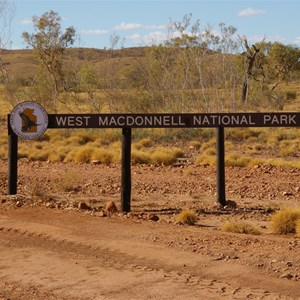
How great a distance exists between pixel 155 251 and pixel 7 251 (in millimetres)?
1813

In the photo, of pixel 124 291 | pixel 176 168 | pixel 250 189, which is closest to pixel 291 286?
pixel 124 291

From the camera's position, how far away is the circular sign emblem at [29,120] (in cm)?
1160

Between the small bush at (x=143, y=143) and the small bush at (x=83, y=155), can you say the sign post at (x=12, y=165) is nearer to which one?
the small bush at (x=83, y=155)

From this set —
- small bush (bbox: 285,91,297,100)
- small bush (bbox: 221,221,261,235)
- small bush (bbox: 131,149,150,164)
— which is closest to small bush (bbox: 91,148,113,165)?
small bush (bbox: 131,149,150,164)

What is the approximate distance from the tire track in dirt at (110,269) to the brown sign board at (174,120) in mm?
2860

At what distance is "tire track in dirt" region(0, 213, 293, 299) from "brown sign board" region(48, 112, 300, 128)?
286 cm

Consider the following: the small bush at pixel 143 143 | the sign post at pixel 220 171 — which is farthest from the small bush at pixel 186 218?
the small bush at pixel 143 143

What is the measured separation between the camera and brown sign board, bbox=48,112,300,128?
37.7 ft

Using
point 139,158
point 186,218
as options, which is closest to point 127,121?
point 186,218

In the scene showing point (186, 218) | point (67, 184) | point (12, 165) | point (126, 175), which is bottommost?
point (186, 218)

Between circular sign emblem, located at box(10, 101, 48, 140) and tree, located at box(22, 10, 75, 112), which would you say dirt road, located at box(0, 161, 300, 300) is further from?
tree, located at box(22, 10, 75, 112)

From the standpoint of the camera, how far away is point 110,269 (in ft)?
24.3

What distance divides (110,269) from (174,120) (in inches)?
180

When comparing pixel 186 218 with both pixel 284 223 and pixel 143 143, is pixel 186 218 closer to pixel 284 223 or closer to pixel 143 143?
pixel 284 223
